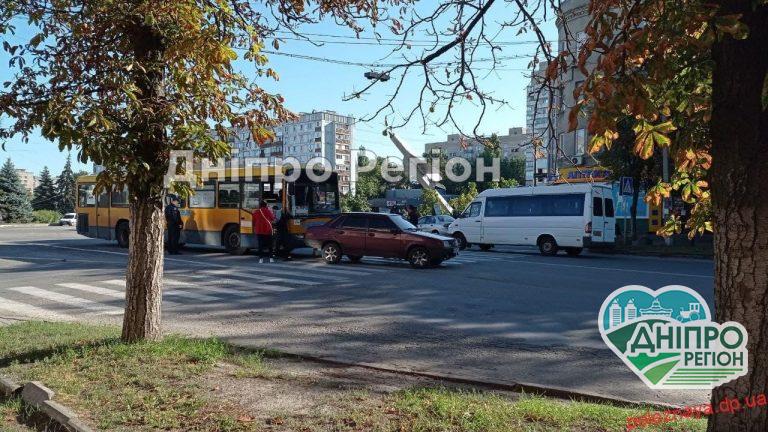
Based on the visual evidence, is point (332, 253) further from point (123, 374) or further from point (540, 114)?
point (540, 114)

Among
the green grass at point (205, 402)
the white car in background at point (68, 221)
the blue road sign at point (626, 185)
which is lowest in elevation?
the green grass at point (205, 402)

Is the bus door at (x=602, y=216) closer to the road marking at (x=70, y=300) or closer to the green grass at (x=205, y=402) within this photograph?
the road marking at (x=70, y=300)

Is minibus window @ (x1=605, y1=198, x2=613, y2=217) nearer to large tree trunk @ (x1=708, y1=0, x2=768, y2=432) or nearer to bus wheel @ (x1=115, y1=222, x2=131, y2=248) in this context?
bus wheel @ (x1=115, y1=222, x2=131, y2=248)

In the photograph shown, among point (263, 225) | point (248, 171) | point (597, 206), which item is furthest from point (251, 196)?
point (597, 206)

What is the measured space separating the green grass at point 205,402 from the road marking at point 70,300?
134 inches

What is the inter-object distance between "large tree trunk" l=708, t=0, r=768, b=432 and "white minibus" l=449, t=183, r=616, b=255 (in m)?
18.2

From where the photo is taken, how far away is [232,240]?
1975cm

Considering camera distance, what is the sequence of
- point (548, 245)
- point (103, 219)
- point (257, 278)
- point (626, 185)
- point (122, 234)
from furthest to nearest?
point (103, 219)
point (626, 185)
point (122, 234)
point (548, 245)
point (257, 278)

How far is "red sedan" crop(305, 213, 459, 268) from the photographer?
15.8 meters

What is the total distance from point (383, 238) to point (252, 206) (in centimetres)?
528

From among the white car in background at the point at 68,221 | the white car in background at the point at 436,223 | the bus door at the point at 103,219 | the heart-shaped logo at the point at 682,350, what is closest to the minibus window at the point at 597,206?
the white car in background at the point at 436,223

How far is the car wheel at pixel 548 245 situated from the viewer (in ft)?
71.8

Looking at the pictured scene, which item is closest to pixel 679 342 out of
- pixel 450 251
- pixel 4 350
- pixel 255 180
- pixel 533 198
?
pixel 4 350

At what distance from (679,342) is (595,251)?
22.3 metres
